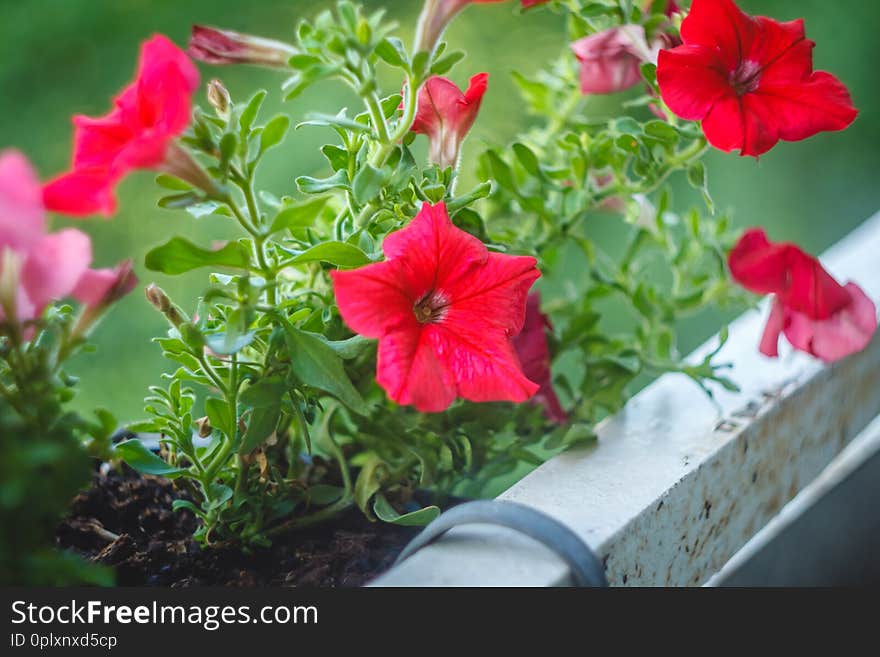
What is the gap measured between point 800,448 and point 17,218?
59cm

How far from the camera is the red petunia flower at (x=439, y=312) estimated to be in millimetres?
472

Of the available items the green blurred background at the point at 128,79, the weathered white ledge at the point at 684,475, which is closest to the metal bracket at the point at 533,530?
the weathered white ledge at the point at 684,475

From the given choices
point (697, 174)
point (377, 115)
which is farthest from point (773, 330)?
point (377, 115)

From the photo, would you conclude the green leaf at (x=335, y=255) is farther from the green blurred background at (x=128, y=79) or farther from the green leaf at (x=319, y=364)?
the green blurred background at (x=128, y=79)

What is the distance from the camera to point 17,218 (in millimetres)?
380

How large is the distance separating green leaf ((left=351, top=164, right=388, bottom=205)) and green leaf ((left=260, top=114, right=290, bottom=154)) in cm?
4

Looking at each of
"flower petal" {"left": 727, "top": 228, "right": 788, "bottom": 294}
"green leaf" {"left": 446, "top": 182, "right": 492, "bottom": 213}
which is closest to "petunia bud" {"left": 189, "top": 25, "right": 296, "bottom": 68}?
"green leaf" {"left": 446, "top": 182, "right": 492, "bottom": 213}

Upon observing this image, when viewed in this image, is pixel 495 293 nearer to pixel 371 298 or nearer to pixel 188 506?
pixel 371 298

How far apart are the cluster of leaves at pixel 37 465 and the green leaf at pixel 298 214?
0.34ft

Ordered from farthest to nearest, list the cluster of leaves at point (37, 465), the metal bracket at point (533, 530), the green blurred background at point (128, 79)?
the green blurred background at point (128, 79)
the metal bracket at point (533, 530)
the cluster of leaves at point (37, 465)

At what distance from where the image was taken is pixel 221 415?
0.51m

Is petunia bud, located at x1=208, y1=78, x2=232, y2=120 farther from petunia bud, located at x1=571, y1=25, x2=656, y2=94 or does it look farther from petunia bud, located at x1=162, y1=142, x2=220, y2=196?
petunia bud, located at x1=571, y1=25, x2=656, y2=94

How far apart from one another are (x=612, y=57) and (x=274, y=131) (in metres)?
0.29

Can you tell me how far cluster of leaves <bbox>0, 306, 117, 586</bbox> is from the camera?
0.36 metres
